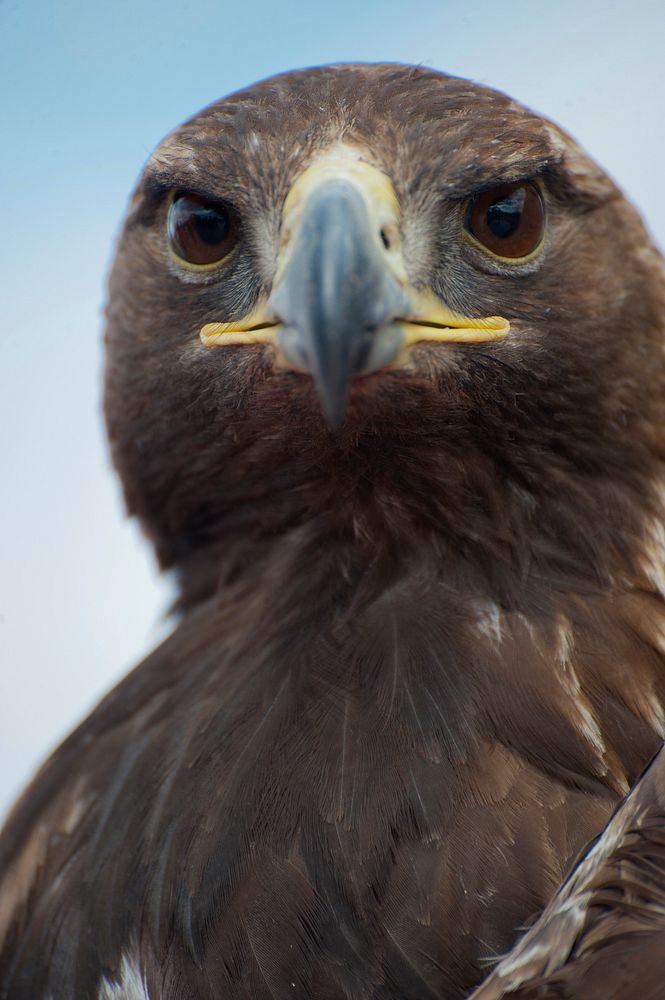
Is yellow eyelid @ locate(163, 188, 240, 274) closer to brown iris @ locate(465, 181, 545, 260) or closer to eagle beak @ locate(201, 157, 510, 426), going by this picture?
eagle beak @ locate(201, 157, 510, 426)

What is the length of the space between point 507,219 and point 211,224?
0.58m

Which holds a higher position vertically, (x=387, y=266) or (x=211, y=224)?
(x=211, y=224)

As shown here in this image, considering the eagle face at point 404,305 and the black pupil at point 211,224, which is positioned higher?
the black pupil at point 211,224

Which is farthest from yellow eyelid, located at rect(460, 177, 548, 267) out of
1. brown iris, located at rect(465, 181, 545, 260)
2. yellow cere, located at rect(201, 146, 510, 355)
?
yellow cere, located at rect(201, 146, 510, 355)

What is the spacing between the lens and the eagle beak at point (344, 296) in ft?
6.38

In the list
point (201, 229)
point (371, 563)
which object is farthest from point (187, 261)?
point (371, 563)

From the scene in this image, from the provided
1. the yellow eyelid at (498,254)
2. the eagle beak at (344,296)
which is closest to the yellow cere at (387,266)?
the eagle beak at (344,296)

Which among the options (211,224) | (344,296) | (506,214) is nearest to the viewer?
(344,296)

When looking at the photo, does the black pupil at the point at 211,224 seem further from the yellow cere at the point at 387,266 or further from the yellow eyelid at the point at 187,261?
the yellow cere at the point at 387,266

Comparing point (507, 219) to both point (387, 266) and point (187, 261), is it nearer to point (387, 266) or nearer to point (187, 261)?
point (387, 266)

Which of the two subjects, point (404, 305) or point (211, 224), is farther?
point (211, 224)

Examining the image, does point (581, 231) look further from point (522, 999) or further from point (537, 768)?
point (522, 999)

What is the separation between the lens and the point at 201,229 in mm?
2428

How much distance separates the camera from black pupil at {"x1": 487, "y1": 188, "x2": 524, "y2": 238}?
2.28 m
